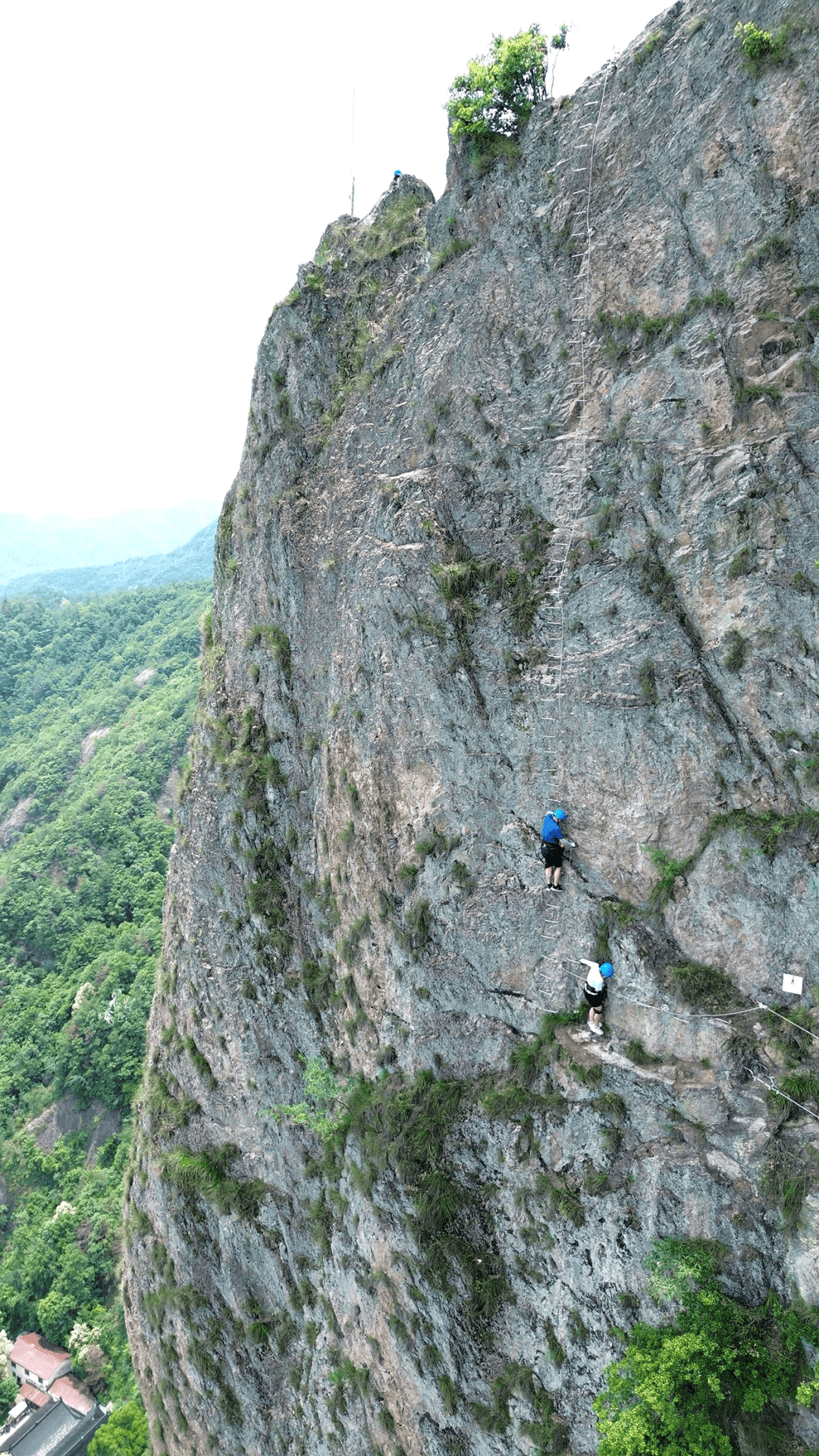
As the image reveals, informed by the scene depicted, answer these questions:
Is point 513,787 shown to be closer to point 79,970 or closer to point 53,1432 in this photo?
point 53,1432

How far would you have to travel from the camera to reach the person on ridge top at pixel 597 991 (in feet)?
42.7

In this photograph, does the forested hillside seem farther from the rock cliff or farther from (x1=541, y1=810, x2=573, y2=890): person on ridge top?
(x1=541, y1=810, x2=573, y2=890): person on ridge top

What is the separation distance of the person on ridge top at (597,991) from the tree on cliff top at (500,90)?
17.8 m

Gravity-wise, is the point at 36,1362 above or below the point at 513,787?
below

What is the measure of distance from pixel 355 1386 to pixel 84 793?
6383cm

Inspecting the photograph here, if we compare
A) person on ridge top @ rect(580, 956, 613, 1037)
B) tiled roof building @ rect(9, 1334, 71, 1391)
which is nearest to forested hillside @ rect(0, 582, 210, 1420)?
tiled roof building @ rect(9, 1334, 71, 1391)

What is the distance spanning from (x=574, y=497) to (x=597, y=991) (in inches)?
393

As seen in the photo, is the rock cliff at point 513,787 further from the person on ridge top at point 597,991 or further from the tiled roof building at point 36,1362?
the tiled roof building at point 36,1362

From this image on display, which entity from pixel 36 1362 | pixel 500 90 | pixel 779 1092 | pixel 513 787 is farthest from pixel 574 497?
pixel 36 1362

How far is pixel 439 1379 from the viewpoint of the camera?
1451cm

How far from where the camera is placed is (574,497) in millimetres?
13992

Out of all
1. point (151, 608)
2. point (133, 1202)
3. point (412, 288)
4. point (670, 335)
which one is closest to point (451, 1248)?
point (133, 1202)

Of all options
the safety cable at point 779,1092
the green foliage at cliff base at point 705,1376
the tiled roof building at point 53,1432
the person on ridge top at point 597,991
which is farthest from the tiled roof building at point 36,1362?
the safety cable at point 779,1092

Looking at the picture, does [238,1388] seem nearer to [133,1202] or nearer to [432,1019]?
[133,1202]
